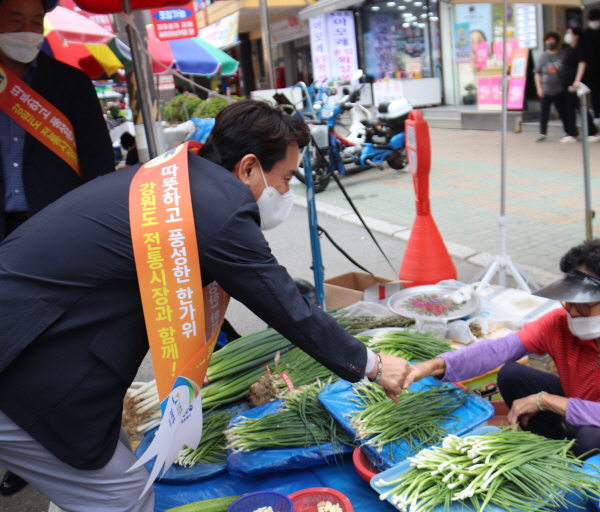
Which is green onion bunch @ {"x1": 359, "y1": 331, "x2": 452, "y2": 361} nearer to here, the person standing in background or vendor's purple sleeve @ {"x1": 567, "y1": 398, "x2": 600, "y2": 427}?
vendor's purple sleeve @ {"x1": 567, "y1": 398, "x2": 600, "y2": 427}

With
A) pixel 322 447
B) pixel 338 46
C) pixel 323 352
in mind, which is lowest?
pixel 322 447

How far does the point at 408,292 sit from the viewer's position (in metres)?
3.64

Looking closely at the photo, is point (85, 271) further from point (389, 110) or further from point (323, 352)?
point (389, 110)

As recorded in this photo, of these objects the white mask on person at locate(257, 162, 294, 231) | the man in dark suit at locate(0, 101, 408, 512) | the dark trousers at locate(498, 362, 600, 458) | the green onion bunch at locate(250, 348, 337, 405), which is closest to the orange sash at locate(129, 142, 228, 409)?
the man in dark suit at locate(0, 101, 408, 512)

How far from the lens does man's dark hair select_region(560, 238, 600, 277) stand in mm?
1973

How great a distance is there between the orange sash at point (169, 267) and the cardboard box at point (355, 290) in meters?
2.22

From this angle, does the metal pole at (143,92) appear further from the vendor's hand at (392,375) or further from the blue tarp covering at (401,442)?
the vendor's hand at (392,375)

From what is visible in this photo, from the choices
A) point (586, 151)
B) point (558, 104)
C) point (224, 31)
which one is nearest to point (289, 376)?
point (586, 151)

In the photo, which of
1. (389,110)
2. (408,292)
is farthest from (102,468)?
(389,110)

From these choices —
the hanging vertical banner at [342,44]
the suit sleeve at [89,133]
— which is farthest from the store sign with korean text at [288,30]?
the suit sleeve at [89,133]

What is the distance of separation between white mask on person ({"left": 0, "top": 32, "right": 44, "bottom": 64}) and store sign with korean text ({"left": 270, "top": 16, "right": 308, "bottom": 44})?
1754 centimetres

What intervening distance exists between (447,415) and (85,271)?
147cm

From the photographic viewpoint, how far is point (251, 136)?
1669mm

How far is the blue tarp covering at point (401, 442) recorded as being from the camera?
199 cm
